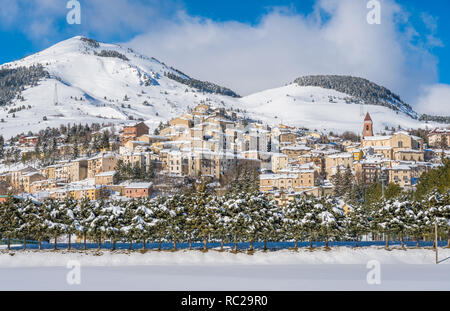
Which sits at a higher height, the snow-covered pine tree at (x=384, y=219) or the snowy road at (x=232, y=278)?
the snow-covered pine tree at (x=384, y=219)

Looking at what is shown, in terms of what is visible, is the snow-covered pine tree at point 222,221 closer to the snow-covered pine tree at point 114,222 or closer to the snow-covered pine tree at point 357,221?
the snow-covered pine tree at point 114,222

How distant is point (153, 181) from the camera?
10562cm

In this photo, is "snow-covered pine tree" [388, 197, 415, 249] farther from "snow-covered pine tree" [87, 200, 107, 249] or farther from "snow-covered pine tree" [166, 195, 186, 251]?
"snow-covered pine tree" [87, 200, 107, 249]

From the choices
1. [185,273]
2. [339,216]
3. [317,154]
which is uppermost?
[317,154]

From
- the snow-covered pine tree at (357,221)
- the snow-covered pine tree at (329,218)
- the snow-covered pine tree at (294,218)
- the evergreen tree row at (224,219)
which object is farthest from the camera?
the snow-covered pine tree at (357,221)

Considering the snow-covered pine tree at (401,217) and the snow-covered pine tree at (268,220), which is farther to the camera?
the snow-covered pine tree at (401,217)

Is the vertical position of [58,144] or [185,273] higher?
[58,144]

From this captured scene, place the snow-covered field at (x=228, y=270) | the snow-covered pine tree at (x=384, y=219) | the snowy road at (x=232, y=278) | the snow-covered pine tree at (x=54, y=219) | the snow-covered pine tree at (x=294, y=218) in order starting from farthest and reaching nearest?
the snow-covered pine tree at (x=54, y=219), the snow-covered pine tree at (x=384, y=219), the snow-covered pine tree at (x=294, y=218), the snow-covered field at (x=228, y=270), the snowy road at (x=232, y=278)

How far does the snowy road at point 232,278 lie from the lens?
28.6 meters

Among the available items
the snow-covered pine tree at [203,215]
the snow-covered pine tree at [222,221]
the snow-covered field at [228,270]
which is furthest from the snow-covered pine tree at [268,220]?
the snow-covered pine tree at [203,215]
